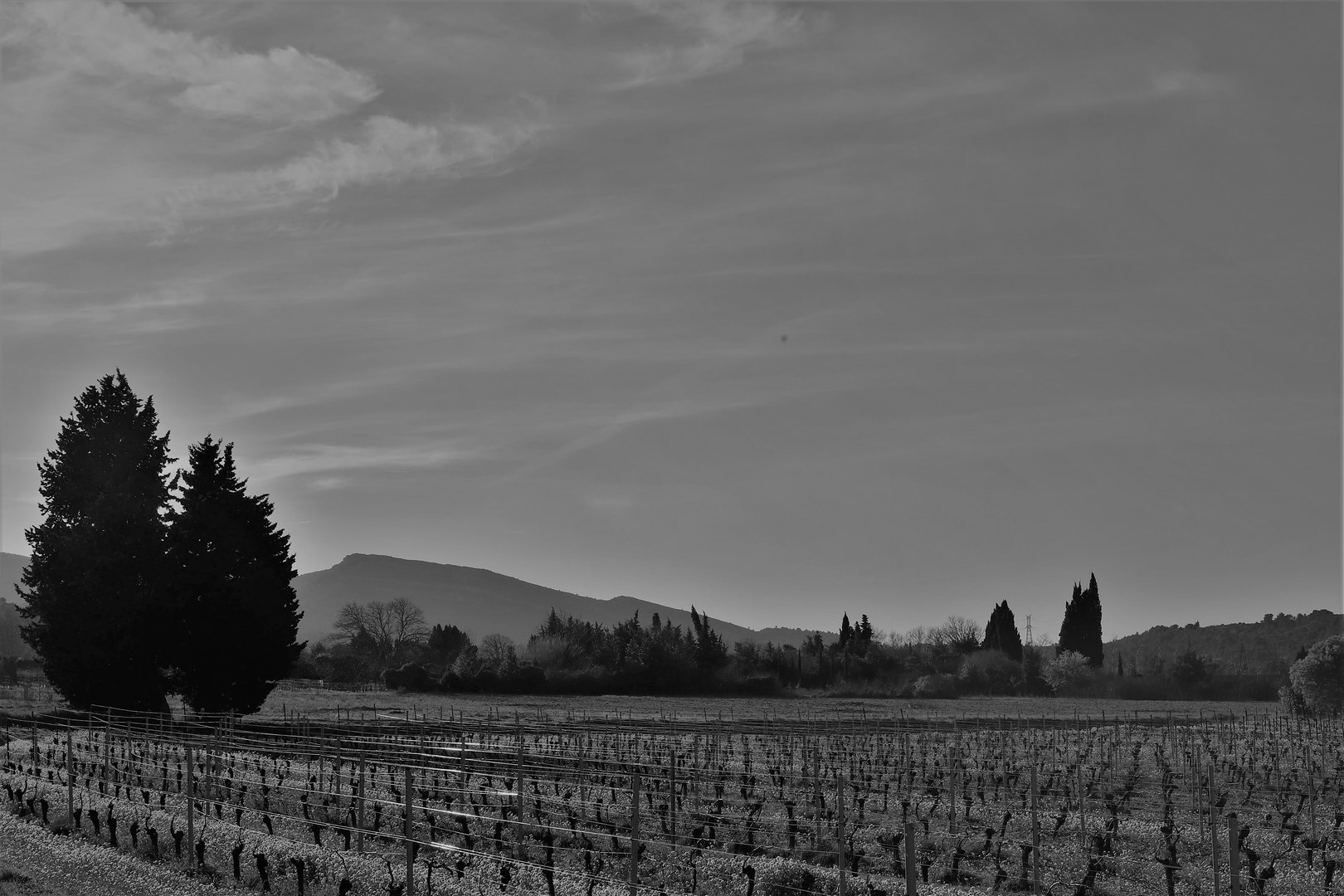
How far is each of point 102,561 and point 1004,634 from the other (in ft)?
290

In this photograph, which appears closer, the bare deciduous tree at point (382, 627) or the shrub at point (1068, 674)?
the shrub at point (1068, 674)

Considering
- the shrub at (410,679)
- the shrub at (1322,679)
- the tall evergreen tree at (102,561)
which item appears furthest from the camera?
the shrub at (410,679)

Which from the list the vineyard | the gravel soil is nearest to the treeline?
the vineyard

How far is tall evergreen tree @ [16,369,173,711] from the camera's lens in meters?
46.6

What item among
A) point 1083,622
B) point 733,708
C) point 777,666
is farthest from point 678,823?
point 1083,622

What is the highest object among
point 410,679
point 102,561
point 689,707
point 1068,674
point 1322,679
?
point 102,561

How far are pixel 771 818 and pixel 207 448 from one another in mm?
34853

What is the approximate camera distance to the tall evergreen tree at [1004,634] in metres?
119

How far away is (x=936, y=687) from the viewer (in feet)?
338

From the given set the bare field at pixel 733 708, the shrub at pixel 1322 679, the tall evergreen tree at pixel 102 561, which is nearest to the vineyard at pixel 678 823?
the tall evergreen tree at pixel 102 561

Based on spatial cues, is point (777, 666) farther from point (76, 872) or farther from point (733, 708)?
point (76, 872)

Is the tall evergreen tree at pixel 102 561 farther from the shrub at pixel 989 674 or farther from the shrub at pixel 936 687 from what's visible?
the shrub at pixel 989 674

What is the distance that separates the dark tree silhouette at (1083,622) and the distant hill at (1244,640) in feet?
83.1

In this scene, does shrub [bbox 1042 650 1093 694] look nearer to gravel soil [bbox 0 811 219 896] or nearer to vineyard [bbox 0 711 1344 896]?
vineyard [bbox 0 711 1344 896]
